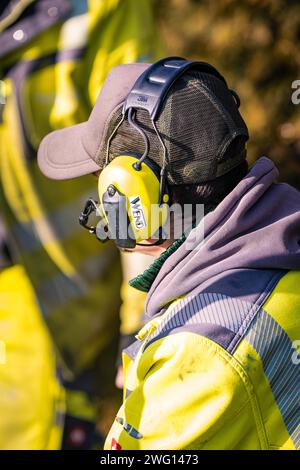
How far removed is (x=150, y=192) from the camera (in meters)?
1.84

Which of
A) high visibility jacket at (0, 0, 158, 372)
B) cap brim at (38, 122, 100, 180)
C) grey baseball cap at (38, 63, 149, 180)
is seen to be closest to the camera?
grey baseball cap at (38, 63, 149, 180)

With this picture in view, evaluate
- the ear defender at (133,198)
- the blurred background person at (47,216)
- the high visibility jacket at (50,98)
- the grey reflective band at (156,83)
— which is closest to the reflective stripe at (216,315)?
the ear defender at (133,198)

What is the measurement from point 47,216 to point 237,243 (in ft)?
3.77

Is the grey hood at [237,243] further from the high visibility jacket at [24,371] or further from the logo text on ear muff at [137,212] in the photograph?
the high visibility jacket at [24,371]

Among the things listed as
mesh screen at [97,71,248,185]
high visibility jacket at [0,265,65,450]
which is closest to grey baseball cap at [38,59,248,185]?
mesh screen at [97,71,248,185]

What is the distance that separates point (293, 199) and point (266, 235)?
17cm

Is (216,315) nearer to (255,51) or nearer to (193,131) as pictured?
(193,131)

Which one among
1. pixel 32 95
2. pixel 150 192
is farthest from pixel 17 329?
pixel 150 192

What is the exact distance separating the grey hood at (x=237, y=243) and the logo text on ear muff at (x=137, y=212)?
0.33ft

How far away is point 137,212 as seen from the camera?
Result: 187cm

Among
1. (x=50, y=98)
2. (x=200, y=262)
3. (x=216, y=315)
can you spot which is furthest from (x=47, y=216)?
(x=216, y=315)

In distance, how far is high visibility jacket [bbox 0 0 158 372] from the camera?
2.76m

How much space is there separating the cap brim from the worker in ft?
0.37

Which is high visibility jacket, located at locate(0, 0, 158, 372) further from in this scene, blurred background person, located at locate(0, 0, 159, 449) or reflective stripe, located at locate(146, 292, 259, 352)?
reflective stripe, located at locate(146, 292, 259, 352)
